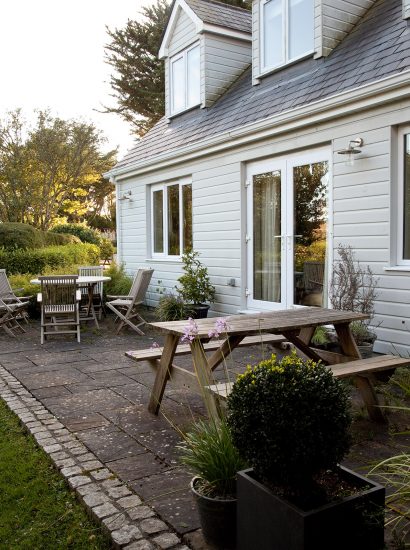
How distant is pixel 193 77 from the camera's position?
10867mm

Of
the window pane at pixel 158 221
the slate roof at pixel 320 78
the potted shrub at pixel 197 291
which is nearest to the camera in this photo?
the slate roof at pixel 320 78

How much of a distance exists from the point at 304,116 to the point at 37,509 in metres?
→ 5.78

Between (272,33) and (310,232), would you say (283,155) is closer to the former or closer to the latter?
(310,232)

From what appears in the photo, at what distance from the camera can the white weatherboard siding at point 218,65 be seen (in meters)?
10.3

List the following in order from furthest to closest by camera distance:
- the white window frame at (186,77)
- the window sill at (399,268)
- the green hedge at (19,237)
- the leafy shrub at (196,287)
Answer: the green hedge at (19,237)
the white window frame at (186,77)
the leafy shrub at (196,287)
the window sill at (399,268)

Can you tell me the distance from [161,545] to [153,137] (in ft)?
34.6

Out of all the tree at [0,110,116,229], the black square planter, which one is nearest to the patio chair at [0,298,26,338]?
the black square planter

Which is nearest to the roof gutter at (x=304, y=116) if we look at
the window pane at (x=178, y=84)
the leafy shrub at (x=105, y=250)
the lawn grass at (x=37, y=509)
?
the window pane at (x=178, y=84)

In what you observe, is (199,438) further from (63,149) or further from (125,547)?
(63,149)

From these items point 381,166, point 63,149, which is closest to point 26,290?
point 381,166

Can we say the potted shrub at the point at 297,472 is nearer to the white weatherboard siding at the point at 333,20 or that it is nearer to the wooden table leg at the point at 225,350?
the wooden table leg at the point at 225,350

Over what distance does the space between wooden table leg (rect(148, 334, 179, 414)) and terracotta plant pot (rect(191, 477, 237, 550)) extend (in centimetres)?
157

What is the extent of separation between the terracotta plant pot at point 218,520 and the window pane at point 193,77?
944 centimetres

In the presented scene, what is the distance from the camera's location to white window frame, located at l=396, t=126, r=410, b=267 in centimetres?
600
